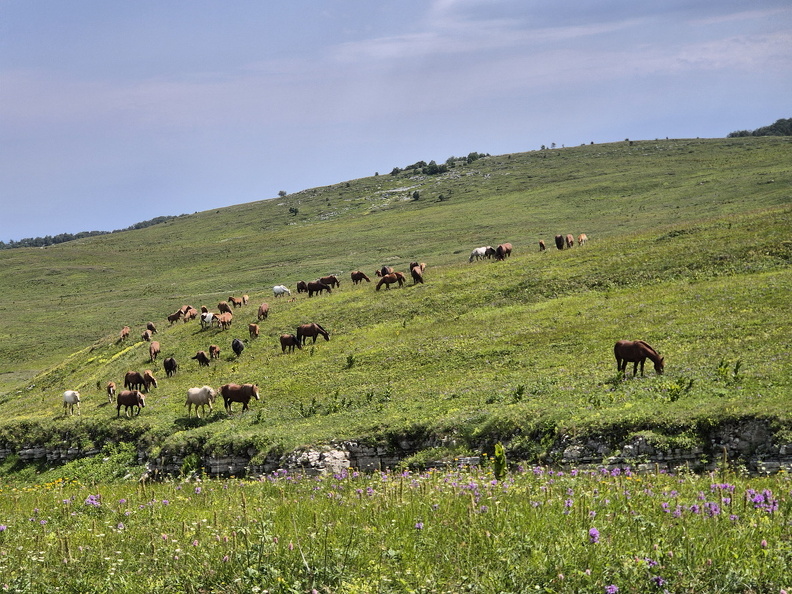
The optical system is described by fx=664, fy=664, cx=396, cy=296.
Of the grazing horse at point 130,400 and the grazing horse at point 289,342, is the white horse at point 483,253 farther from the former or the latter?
the grazing horse at point 130,400

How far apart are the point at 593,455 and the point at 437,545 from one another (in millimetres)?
12749

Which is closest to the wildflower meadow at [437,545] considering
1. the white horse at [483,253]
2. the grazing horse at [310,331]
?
the grazing horse at [310,331]

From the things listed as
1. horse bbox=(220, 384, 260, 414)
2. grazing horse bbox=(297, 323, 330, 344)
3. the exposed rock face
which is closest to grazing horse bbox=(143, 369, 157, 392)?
grazing horse bbox=(297, 323, 330, 344)

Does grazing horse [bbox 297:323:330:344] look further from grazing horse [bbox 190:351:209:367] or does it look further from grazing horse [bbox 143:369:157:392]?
grazing horse [bbox 143:369:157:392]

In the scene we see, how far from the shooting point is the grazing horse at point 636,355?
2428 centimetres

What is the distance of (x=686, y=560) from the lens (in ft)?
19.3

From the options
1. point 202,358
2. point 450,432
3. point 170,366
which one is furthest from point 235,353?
point 450,432

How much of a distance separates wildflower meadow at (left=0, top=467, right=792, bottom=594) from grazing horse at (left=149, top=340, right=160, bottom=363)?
38.6m

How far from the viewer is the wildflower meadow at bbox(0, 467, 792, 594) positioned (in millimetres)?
5816

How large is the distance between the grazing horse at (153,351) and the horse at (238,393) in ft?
55.0

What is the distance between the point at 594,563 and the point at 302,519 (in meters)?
3.30

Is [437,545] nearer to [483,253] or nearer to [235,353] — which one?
[235,353]

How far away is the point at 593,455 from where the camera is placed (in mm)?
18141

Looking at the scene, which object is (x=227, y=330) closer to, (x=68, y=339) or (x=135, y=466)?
(x=135, y=466)
